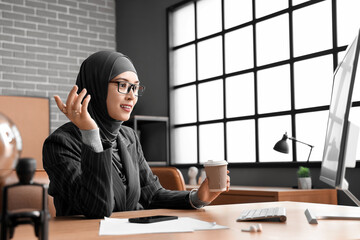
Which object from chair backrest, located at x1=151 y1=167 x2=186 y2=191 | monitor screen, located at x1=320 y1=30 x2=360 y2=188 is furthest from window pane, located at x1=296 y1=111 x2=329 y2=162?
monitor screen, located at x1=320 y1=30 x2=360 y2=188

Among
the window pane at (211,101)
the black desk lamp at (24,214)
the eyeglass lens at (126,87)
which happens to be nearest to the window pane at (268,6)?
the window pane at (211,101)

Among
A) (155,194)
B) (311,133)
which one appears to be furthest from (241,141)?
(155,194)

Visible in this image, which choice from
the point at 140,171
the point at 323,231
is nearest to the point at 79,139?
the point at 140,171

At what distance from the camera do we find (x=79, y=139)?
1.57 metres

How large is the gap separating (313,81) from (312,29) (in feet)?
1.34

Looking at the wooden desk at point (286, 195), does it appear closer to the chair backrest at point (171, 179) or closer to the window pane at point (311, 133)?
the window pane at point (311, 133)

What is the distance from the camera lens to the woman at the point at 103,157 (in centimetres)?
134

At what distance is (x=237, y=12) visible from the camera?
4.07m

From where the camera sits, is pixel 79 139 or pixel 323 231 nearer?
pixel 323 231

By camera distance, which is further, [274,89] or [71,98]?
[274,89]

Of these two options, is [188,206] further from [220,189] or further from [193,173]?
[193,173]

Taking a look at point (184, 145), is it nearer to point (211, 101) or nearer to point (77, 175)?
point (211, 101)

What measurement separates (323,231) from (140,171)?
3.17ft

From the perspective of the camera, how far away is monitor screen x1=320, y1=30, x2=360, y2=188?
1.09 meters
